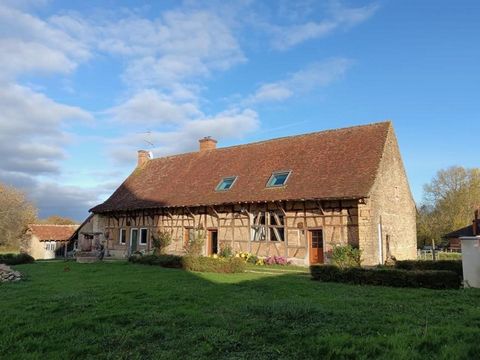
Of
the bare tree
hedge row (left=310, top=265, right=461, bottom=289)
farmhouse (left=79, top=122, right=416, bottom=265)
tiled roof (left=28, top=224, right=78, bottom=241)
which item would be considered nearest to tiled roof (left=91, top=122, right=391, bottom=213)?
farmhouse (left=79, top=122, right=416, bottom=265)

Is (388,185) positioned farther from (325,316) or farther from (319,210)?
(325,316)

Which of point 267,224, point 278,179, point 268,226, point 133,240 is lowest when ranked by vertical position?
point 133,240

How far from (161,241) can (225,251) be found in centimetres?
563

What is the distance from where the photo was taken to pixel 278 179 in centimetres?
2269

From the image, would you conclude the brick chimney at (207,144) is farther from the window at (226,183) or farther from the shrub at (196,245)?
the shrub at (196,245)

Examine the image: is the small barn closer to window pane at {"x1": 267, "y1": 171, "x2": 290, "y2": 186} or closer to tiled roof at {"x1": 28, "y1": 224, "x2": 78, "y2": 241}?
window pane at {"x1": 267, "y1": 171, "x2": 290, "y2": 186}

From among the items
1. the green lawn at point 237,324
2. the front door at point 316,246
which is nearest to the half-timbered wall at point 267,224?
the front door at point 316,246

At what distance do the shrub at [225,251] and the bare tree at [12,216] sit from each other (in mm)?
34646

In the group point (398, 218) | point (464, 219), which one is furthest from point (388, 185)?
point (464, 219)

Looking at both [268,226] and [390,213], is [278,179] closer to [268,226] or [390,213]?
[268,226]

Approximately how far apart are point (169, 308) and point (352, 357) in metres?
4.27

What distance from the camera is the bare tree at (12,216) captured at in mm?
48562

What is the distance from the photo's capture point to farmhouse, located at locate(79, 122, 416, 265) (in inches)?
769

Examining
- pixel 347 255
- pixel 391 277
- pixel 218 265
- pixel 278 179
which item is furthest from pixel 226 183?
pixel 391 277
